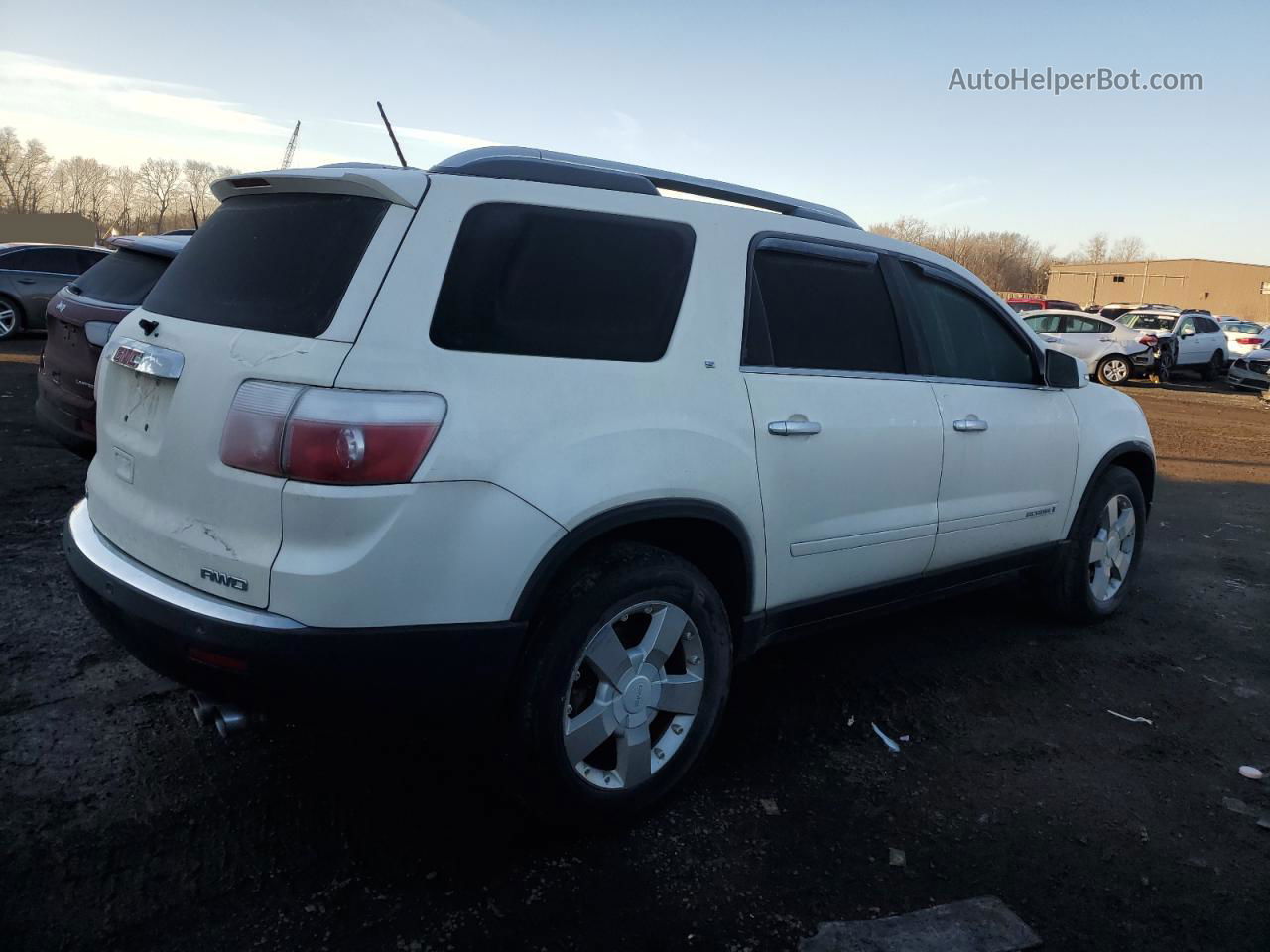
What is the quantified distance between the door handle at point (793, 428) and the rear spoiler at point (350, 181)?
134 cm

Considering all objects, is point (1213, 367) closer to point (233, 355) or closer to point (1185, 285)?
point (233, 355)

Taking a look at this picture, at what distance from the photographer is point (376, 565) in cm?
229

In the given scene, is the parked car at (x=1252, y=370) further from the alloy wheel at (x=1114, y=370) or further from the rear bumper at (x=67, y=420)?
the rear bumper at (x=67, y=420)

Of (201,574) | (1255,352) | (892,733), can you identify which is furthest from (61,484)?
(1255,352)

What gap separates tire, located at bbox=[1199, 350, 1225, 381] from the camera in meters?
25.5

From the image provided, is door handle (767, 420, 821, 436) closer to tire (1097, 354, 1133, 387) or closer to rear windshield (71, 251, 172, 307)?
rear windshield (71, 251, 172, 307)

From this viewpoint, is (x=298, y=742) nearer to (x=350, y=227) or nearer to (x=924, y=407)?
(x=350, y=227)

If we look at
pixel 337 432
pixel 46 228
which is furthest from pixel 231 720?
pixel 46 228

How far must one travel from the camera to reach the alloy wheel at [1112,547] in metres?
4.95

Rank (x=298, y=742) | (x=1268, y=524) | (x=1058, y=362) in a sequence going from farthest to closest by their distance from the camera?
(x=1268, y=524)
(x=1058, y=362)
(x=298, y=742)

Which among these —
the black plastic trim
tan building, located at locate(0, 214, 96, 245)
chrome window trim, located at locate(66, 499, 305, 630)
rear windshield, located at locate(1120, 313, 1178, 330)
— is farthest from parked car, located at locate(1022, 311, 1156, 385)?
tan building, located at locate(0, 214, 96, 245)

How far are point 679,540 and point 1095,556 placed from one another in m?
2.96

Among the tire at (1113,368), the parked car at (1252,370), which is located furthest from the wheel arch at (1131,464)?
the parked car at (1252,370)

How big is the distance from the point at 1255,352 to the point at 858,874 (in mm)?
26157
